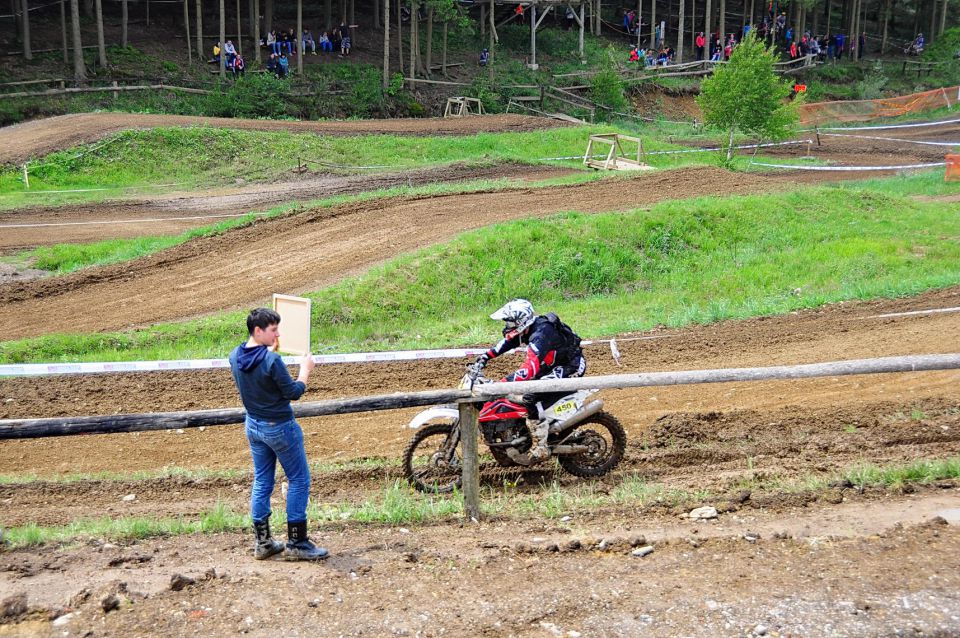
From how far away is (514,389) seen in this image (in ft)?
22.6

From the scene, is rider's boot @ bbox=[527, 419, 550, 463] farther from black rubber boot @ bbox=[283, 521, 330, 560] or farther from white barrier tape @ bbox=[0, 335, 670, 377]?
white barrier tape @ bbox=[0, 335, 670, 377]

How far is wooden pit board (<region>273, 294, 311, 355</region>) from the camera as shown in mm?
6195

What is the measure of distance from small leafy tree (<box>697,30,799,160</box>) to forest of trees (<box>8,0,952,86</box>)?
15.6 metres

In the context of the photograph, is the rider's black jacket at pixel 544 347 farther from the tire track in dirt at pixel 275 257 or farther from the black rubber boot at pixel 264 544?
the tire track in dirt at pixel 275 257

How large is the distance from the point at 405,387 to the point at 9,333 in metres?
7.46

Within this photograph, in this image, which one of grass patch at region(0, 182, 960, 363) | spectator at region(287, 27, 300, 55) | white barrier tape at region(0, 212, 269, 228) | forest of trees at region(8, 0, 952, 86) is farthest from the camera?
spectator at region(287, 27, 300, 55)

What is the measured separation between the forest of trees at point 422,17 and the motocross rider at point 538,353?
31601 mm

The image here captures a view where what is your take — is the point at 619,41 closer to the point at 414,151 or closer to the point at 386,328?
the point at 414,151

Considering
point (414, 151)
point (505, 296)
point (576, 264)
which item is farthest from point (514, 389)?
point (414, 151)

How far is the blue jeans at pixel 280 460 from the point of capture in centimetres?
596

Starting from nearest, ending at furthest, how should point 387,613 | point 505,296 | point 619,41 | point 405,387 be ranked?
point 387,613 → point 405,387 → point 505,296 → point 619,41

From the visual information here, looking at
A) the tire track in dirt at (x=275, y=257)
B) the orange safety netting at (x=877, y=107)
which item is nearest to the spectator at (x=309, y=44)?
the orange safety netting at (x=877, y=107)

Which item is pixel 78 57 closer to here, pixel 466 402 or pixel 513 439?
pixel 513 439

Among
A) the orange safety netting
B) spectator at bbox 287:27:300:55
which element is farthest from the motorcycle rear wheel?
the orange safety netting
